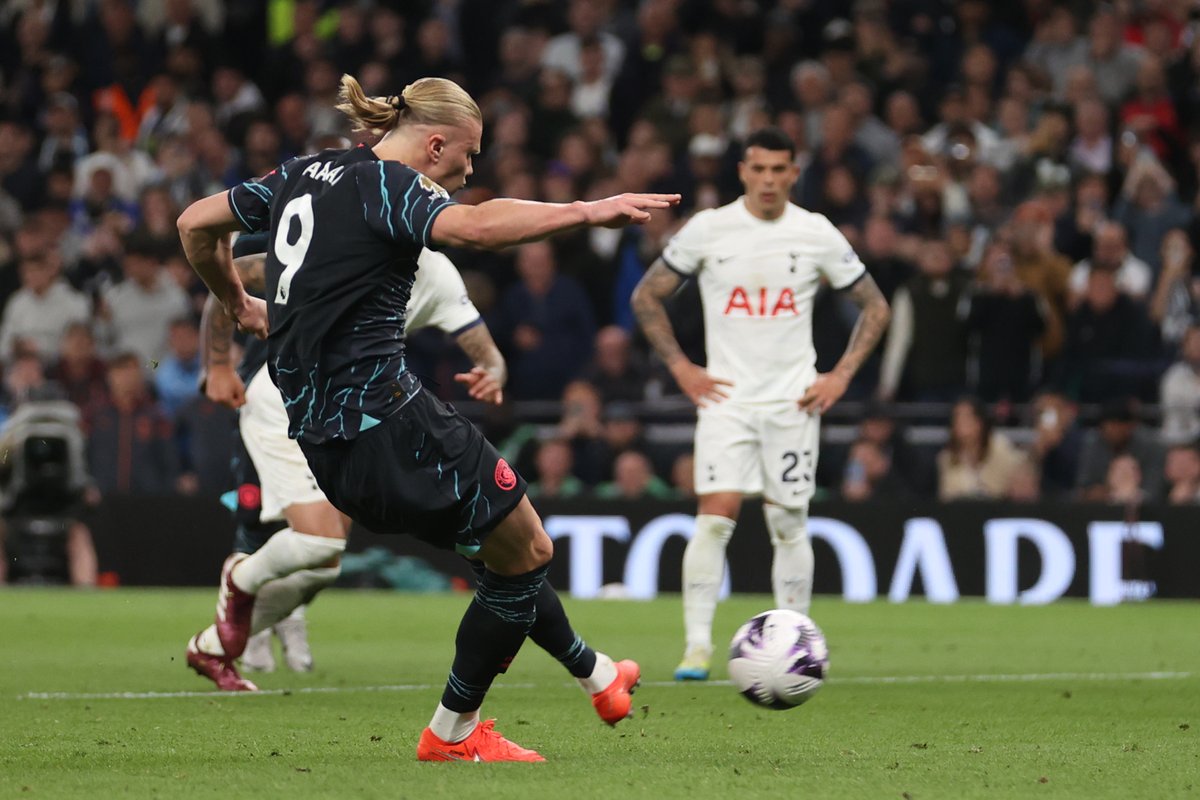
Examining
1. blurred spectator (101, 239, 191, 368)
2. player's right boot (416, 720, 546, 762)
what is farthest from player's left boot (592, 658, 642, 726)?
blurred spectator (101, 239, 191, 368)

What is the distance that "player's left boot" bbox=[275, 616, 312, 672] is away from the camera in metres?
10.1

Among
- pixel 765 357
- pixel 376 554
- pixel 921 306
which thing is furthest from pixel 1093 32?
pixel 765 357

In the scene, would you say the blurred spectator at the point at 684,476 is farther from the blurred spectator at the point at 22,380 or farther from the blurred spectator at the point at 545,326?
the blurred spectator at the point at 22,380

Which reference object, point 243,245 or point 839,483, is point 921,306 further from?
point 243,245

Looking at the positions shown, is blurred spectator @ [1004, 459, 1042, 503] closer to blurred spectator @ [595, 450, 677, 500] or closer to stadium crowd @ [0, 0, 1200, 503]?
stadium crowd @ [0, 0, 1200, 503]

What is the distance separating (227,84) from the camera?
69.5ft

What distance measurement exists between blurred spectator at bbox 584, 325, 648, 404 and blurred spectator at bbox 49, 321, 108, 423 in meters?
4.24

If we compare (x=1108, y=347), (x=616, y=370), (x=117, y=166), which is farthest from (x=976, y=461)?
(x=117, y=166)

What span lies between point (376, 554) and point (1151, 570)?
5.99 m

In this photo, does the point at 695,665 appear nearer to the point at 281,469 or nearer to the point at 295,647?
the point at 295,647

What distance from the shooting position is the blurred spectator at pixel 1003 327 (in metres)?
16.1

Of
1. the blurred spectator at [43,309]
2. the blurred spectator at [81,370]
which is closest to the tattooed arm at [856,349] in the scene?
the blurred spectator at [81,370]

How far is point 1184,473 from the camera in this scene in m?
15.6

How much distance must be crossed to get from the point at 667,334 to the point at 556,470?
5.92 metres
